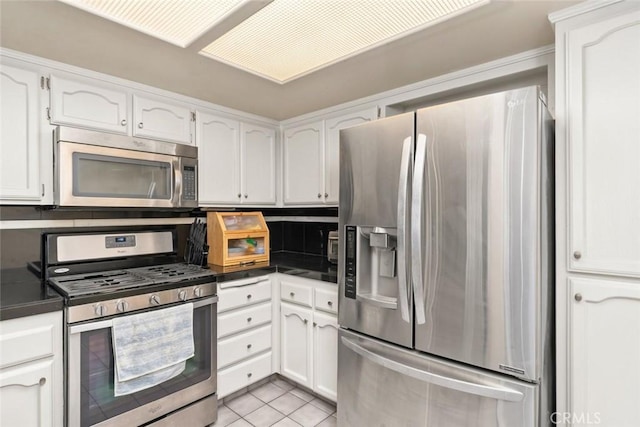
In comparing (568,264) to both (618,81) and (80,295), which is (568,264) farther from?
(80,295)

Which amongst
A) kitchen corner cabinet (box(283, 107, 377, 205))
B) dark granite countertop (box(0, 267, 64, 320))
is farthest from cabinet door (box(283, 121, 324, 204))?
dark granite countertop (box(0, 267, 64, 320))

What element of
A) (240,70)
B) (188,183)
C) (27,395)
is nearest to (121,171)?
(188,183)

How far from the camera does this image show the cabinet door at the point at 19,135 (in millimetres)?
1648

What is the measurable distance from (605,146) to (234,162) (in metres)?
2.23

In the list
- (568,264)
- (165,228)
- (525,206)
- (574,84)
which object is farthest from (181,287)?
(574,84)

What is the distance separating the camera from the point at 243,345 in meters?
2.27

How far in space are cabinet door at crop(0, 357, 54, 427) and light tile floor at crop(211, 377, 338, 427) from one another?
3.02 ft

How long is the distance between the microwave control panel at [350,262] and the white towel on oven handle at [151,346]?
0.91 meters

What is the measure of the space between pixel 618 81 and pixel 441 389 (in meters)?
1.39

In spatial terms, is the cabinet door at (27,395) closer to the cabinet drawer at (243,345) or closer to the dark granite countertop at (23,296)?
the dark granite countertop at (23,296)

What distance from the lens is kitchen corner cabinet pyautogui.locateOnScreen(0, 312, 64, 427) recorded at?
4.55 ft

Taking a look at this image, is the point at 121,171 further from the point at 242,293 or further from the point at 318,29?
the point at 318,29

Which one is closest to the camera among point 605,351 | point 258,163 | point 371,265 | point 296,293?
point 605,351

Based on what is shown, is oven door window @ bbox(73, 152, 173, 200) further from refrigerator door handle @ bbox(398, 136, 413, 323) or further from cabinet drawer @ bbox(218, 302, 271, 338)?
refrigerator door handle @ bbox(398, 136, 413, 323)
